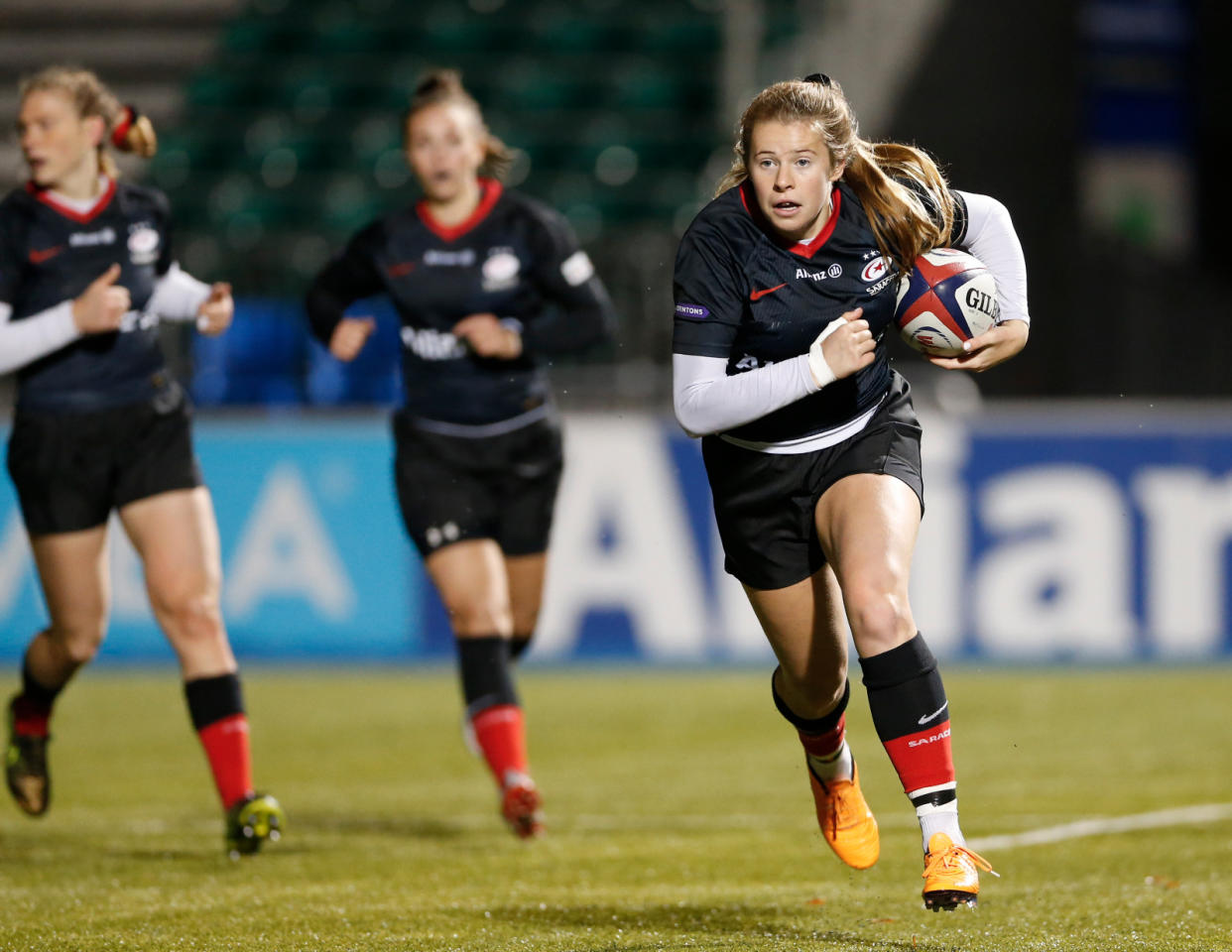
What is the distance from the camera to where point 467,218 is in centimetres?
644

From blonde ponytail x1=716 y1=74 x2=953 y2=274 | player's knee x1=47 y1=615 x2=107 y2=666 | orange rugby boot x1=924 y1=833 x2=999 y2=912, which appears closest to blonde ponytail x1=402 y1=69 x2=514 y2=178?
blonde ponytail x1=716 y1=74 x2=953 y2=274

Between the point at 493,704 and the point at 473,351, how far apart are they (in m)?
1.20

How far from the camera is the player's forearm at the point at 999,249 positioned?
4762 millimetres

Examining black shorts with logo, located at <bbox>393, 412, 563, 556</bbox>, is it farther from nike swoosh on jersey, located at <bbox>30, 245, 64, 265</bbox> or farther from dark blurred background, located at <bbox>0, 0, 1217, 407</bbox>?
dark blurred background, located at <bbox>0, 0, 1217, 407</bbox>

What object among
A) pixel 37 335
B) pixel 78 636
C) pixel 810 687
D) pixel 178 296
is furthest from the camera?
pixel 178 296

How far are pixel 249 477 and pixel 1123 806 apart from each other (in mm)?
6355

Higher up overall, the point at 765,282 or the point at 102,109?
the point at 102,109

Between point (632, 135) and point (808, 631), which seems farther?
point (632, 135)

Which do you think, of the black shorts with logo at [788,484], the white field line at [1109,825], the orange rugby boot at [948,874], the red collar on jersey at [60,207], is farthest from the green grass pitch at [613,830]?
the red collar on jersey at [60,207]

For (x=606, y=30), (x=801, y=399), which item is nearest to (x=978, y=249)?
(x=801, y=399)

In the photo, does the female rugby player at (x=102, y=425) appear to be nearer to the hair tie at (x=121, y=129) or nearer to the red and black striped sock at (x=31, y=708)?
the hair tie at (x=121, y=129)

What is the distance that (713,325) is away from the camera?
14.5ft

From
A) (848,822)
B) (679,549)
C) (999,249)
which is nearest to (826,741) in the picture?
(848,822)

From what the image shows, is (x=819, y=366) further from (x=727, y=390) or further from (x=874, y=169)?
(x=874, y=169)
